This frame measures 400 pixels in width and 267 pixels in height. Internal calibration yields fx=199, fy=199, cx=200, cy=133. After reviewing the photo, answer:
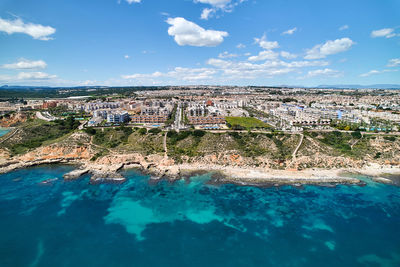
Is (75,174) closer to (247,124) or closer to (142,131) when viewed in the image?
(142,131)

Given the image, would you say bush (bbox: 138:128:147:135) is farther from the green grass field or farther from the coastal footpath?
the green grass field

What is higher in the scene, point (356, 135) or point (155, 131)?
point (155, 131)

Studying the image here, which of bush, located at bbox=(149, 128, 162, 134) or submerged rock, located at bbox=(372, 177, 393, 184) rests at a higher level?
bush, located at bbox=(149, 128, 162, 134)

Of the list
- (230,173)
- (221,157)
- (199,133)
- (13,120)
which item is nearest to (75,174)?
(199,133)

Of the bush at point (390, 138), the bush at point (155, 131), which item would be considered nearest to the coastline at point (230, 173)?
the bush at point (390, 138)

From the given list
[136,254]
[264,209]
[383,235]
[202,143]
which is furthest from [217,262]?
[202,143]

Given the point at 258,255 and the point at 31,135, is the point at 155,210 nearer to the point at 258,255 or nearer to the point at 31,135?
the point at 258,255

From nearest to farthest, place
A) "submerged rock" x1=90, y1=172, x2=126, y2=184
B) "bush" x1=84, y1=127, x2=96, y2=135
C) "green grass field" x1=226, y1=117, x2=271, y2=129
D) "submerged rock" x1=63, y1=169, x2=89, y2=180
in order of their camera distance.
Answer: "submerged rock" x1=90, y1=172, x2=126, y2=184 < "submerged rock" x1=63, y1=169, x2=89, y2=180 < "bush" x1=84, y1=127, x2=96, y2=135 < "green grass field" x1=226, y1=117, x2=271, y2=129

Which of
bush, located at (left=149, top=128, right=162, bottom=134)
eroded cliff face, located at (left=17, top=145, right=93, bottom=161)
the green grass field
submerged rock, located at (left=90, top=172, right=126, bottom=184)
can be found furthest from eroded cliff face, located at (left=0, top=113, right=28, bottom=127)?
the green grass field
